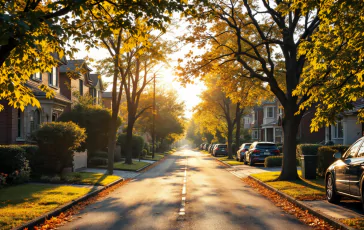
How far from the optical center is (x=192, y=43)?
694 inches

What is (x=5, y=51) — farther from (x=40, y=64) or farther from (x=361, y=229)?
(x=361, y=229)

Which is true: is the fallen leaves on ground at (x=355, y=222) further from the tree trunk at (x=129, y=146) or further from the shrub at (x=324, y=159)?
the tree trunk at (x=129, y=146)

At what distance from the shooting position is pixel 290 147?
17.0m

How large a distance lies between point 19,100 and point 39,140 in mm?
9363

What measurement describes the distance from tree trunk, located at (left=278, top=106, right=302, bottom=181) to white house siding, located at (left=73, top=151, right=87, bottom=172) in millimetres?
12568

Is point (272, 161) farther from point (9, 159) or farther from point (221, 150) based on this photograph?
point (221, 150)

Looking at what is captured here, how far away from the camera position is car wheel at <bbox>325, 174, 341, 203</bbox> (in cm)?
1027

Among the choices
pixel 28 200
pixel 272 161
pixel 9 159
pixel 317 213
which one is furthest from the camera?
pixel 272 161

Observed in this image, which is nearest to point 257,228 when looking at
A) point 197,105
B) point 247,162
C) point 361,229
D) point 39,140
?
point 361,229

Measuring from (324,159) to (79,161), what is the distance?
1500cm

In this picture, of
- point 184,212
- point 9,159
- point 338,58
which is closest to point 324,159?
point 338,58

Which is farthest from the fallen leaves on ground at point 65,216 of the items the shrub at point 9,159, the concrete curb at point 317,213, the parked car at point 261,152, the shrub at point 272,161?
the parked car at point 261,152

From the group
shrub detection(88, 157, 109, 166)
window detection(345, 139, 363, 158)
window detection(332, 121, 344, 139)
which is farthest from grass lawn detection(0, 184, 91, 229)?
window detection(332, 121, 344, 139)

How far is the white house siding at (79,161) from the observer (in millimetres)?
23705
